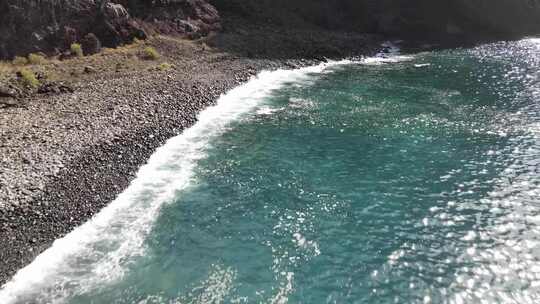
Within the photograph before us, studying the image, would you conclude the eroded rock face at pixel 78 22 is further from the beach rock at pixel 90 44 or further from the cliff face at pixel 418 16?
the cliff face at pixel 418 16

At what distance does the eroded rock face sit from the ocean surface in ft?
77.7

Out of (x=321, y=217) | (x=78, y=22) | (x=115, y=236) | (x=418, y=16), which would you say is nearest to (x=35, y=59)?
(x=78, y=22)

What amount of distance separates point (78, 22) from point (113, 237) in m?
43.2

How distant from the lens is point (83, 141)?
3631 centimetres

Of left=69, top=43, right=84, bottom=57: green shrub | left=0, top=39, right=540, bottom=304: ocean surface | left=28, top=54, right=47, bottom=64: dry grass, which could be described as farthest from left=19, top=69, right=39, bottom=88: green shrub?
left=0, top=39, right=540, bottom=304: ocean surface

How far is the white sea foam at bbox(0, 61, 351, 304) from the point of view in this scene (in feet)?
76.8

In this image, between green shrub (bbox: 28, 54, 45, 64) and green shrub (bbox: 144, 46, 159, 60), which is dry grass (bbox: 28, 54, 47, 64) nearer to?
green shrub (bbox: 28, 54, 45, 64)

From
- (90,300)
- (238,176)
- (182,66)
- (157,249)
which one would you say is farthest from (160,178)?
(182,66)

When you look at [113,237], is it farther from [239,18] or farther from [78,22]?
[239,18]

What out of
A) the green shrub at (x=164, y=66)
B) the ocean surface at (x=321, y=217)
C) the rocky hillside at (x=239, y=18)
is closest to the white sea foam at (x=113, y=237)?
the ocean surface at (x=321, y=217)

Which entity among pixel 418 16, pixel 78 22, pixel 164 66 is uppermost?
pixel 418 16

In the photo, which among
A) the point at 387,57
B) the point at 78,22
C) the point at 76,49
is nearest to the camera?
the point at 76,49

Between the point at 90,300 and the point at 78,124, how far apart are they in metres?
20.9

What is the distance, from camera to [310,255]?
2522 cm
